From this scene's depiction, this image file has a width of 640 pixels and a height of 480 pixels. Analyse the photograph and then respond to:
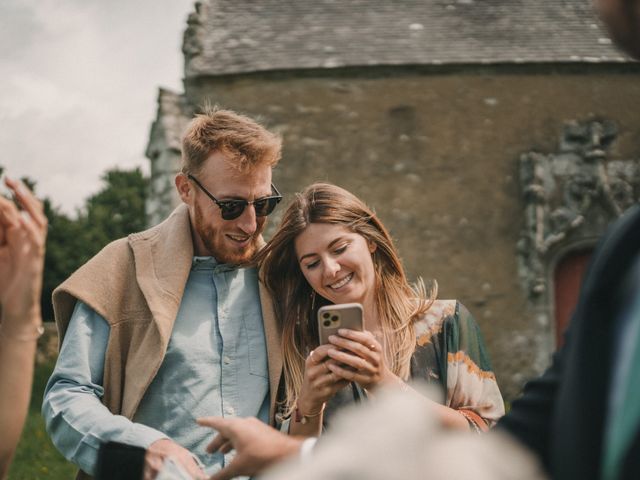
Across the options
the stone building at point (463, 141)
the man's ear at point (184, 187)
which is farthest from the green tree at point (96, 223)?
the man's ear at point (184, 187)

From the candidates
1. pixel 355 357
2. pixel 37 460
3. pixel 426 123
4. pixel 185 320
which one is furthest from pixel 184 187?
pixel 426 123

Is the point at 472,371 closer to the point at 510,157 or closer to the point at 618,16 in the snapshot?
the point at 618,16

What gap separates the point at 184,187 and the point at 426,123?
10929 mm

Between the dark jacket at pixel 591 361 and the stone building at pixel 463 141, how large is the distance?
1182cm

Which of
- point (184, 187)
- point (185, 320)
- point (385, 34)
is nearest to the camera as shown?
point (185, 320)

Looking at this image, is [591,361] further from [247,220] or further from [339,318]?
[247,220]

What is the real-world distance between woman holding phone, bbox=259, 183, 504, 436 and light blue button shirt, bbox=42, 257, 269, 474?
150 millimetres

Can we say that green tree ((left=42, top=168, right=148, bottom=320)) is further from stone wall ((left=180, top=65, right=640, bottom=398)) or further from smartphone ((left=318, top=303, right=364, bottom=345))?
smartphone ((left=318, top=303, right=364, bottom=345))

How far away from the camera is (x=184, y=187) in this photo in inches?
122

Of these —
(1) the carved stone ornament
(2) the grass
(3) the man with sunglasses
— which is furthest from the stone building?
(3) the man with sunglasses

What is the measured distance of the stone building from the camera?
13031 millimetres

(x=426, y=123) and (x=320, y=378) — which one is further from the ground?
(x=320, y=378)

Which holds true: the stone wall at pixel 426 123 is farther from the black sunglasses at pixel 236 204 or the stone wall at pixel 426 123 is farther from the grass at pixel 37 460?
the black sunglasses at pixel 236 204

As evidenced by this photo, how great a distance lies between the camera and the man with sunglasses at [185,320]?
2680mm
